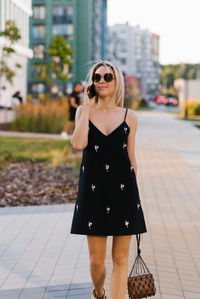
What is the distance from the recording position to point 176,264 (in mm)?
5477

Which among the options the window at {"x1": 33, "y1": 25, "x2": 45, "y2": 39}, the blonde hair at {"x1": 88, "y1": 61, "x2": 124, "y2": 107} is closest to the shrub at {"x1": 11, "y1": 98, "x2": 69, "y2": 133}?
the blonde hair at {"x1": 88, "y1": 61, "x2": 124, "y2": 107}

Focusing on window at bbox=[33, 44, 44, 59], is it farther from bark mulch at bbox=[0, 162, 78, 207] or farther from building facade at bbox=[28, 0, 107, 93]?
bark mulch at bbox=[0, 162, 78, 207]

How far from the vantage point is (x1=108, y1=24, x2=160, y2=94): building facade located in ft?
492

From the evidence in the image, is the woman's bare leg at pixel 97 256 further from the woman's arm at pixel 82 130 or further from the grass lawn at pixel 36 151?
the grass lawn at pixel 36 151

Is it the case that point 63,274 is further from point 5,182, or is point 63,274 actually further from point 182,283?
point 5,182

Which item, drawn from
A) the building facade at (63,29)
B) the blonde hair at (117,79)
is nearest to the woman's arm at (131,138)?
the blonde hair at (117,79)

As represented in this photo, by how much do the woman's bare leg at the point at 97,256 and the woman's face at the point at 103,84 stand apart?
954 millimetres

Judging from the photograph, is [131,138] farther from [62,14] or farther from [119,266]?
[62,14]

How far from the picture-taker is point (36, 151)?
15492mm

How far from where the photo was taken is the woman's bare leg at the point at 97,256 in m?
3.70

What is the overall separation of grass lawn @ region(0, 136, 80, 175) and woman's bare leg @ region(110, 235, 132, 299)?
27.5 ft

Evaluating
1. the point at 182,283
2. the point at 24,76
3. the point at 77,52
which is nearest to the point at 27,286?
the point at 182,283

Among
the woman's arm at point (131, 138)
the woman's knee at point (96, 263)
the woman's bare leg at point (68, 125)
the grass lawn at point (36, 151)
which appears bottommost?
the grass lawn at point (36, 151)

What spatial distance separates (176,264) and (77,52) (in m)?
78.9
